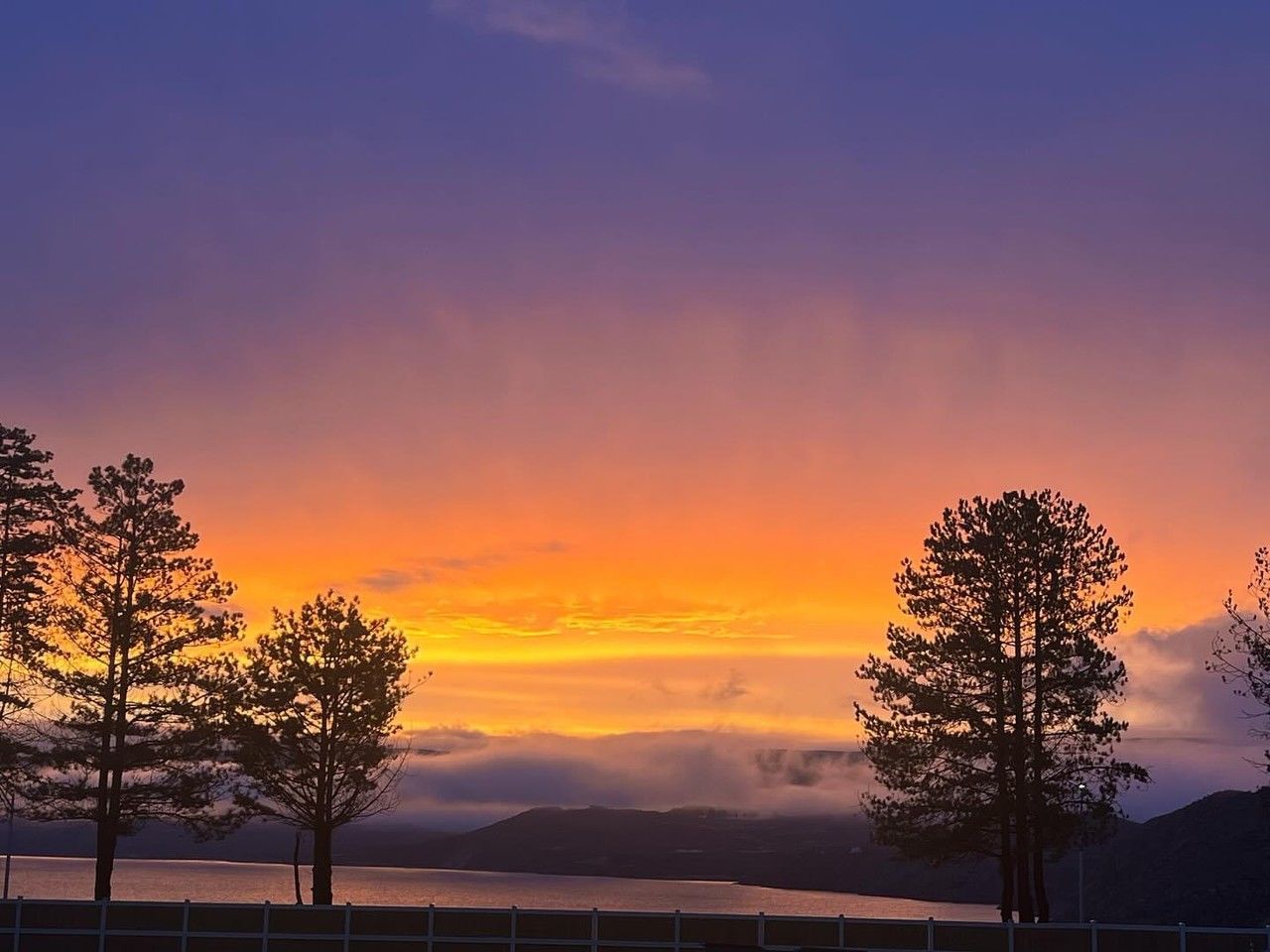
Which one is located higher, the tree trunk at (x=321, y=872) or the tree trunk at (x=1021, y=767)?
the tree trunk at (x=1021, y=767)

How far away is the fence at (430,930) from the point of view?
4188cm

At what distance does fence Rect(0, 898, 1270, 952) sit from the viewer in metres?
41.9

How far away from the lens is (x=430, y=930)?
142 feet

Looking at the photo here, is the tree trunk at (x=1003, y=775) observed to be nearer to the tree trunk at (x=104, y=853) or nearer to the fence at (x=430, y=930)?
the fence at (x=430, y=930)

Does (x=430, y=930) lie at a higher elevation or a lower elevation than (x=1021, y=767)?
lower

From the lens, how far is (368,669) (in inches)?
2502

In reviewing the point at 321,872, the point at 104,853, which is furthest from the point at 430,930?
the point at 104,853

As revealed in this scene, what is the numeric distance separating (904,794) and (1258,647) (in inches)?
610

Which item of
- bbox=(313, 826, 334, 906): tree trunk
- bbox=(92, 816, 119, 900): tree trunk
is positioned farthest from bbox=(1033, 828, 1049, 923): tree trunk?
bbox=(92, 816, 119, 900): tree trunk

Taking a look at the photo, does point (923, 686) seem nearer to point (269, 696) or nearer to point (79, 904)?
point (269, 696)

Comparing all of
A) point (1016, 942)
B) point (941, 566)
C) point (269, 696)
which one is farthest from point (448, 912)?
point (941, 566)

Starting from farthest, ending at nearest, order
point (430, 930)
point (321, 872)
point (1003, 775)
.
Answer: point (321, 872) < point (1003, 775) < point (430, 930)

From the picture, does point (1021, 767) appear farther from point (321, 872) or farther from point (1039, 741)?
point (321, 872)

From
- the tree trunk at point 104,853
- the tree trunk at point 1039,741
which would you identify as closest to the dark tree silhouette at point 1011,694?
the tree trunk at point 1039,741
